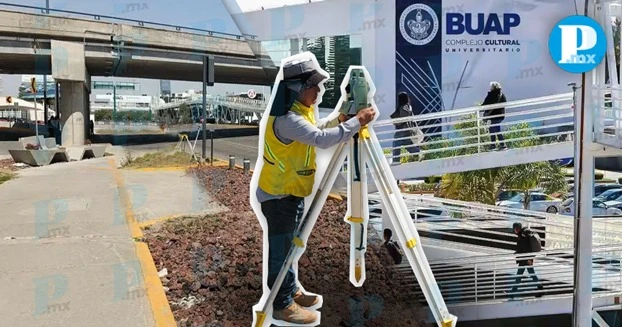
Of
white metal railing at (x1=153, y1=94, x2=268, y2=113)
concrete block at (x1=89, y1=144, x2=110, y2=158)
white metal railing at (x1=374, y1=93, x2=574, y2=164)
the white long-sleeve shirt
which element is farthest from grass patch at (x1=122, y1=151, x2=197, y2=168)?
concrete block at (x1=89, y1=144, x2=110, y2=158)

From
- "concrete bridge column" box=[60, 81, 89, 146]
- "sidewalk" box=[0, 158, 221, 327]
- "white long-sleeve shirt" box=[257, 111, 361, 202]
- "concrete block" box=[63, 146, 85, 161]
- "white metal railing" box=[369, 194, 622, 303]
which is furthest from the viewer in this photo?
"concrete bridge column" box=[60, 81, 89, 146]

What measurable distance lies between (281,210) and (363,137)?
573mm

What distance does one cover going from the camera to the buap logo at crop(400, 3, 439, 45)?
455 cm

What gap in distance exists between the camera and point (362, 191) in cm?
285

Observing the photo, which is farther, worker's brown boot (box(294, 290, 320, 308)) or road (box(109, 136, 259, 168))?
road (box(109, 136, 259, 168))

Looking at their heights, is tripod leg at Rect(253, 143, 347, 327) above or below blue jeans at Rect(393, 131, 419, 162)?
below

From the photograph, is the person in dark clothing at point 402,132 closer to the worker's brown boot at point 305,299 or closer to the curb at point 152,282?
the worker's brown boot at point 305,299

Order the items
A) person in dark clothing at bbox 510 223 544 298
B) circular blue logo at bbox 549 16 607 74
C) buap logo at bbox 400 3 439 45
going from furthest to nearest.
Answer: person in dark clothing at bbox 510 223 544 298, buap logo at bbox 400 3 439 45, circular blue logo at bbox 549 16 607 74

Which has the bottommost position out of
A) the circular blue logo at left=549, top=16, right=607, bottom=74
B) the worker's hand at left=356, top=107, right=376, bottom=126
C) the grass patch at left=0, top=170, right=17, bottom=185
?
the grass patch at left=0, top=170, right=17, bottom=185

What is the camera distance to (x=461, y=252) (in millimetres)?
4504

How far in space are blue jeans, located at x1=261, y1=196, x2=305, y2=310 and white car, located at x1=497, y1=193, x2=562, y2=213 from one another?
261cm

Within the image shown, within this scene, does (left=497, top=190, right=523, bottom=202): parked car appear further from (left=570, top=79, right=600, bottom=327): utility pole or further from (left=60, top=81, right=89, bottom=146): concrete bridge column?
(left=60, top=81, right=89, bottom=146): concrete bridge column

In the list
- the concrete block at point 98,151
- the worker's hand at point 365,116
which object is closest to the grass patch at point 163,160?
the worker's hand at point 365,116

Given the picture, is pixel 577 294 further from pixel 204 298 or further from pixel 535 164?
pixel 204 298
